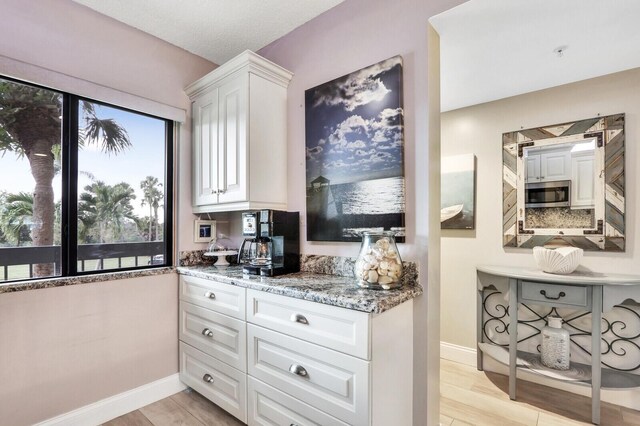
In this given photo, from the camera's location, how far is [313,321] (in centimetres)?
149

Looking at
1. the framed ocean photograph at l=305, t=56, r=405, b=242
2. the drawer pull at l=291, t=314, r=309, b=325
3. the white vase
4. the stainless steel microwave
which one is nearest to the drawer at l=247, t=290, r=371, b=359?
the drawer pull at l=291, t=314, r=309, b=325

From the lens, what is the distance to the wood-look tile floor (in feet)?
6.46

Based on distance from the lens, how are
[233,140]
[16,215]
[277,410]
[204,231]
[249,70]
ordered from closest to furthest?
[277,410] < [16,215] < [249,70] < [233,140] < [204,231]

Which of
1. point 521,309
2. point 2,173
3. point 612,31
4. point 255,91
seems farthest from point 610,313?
point 2,173

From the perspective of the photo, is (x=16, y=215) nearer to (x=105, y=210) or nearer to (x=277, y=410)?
(x=105, y=210)

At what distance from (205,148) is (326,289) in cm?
154

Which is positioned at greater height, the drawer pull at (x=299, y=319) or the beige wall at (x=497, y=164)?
the beige wall at (x=497, y=164)

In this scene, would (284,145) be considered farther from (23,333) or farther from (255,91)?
(23,333)

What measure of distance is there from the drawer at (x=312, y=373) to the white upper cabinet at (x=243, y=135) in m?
0.90

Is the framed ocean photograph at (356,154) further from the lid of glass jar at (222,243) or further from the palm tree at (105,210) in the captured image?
the palm tree at (105,210)

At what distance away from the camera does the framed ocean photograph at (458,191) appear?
275 centimetres

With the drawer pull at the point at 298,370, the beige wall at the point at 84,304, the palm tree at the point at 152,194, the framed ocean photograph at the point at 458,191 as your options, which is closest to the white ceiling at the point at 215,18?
the beige wall at the point at 84,304

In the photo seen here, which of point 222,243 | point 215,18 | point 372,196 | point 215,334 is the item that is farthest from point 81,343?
point 215,18

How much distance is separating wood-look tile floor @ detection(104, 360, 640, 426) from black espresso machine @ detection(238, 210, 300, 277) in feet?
3.24
